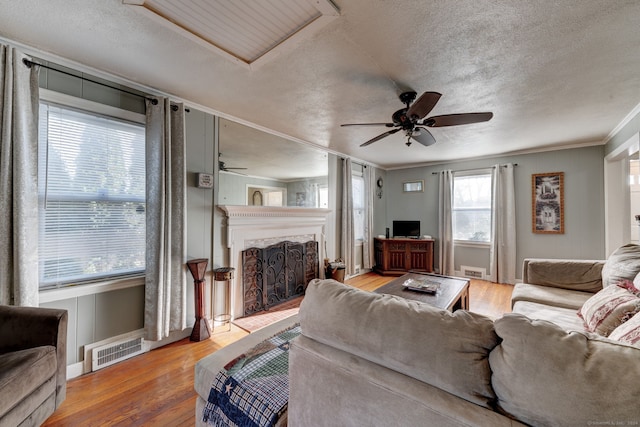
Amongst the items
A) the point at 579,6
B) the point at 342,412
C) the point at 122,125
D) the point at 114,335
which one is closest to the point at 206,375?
the point at 342,412

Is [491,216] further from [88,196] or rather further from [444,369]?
[88,196]

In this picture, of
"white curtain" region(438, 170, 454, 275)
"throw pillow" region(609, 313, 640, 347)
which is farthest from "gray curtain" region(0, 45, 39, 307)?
"white curtain" region(438, 170, 454, 275)

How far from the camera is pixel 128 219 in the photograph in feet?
7.30

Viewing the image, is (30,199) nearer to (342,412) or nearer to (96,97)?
(96,97)

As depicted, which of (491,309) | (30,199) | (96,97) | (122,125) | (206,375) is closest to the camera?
(206,375)

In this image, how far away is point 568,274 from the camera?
99.4 inches

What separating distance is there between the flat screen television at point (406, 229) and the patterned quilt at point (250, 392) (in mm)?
4403

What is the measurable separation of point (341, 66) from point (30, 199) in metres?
2.36

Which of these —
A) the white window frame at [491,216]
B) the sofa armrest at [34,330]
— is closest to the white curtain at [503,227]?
the white window frame at [491,216]

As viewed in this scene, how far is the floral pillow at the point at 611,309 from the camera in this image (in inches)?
58.2

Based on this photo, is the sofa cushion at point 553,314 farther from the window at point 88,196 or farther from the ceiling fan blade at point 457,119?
the window at point 88,196

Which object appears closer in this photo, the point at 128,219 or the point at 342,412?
the point at 342,412

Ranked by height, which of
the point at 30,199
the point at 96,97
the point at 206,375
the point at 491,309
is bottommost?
the point at 491,309

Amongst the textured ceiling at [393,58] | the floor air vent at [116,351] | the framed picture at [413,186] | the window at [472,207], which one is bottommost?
the floor air vent at [116,351]
